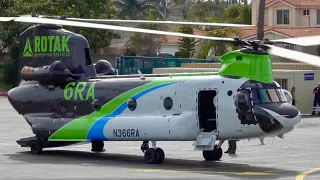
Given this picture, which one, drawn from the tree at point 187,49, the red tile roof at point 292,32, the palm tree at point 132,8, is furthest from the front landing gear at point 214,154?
the palm tree at point 132,8

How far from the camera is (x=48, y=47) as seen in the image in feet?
79.6

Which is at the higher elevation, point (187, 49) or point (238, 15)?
point (238, 15)

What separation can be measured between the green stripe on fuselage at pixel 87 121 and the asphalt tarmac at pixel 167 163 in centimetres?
59

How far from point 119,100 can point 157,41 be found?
59238 mm

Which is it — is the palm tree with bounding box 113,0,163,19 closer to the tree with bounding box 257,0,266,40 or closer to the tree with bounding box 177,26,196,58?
the tree with bounding box 177,26,196,58

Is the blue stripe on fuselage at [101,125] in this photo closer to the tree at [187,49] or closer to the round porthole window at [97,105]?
the round porthole window at [97,105]

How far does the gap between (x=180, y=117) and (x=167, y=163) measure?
1.43 m

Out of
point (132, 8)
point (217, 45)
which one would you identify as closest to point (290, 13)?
point (132, 8)

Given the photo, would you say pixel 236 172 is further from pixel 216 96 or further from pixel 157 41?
pixel 157 41

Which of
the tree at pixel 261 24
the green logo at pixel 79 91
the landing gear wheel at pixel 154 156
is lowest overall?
the landing gear wheel at pixel 154 156

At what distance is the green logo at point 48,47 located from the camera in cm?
2402

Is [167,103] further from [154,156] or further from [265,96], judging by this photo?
[265,96]

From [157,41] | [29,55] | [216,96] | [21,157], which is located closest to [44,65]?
[29,55]

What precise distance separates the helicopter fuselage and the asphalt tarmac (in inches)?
29.7
